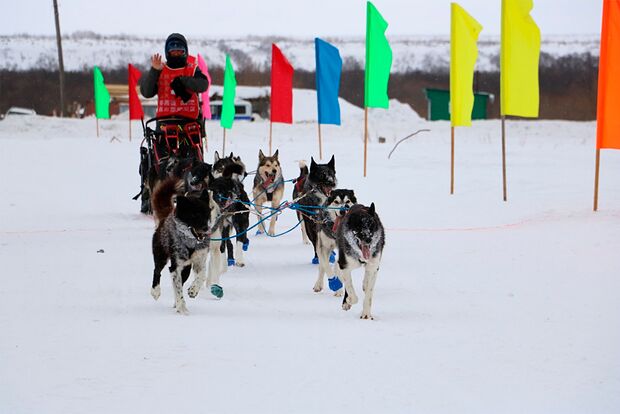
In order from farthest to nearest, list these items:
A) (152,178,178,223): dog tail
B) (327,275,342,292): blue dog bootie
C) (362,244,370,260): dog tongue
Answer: (152,178,178,223): dog tail < (327,275,342,292): blue dog bootie < (362,244,370,260): dog tongue

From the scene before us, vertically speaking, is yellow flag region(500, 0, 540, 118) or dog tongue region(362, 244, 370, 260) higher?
yellow flag region(500, 0, 540, 118)

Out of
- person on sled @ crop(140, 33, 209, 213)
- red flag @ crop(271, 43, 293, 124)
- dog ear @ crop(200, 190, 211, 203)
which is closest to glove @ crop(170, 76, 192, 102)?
person on sled @ crop(140, 33, 209, 213)

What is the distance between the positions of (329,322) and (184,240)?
95 centimetres

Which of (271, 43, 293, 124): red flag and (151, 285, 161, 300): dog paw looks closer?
(151, 285, 161, 300): dog paw

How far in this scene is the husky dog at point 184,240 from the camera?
494 cm

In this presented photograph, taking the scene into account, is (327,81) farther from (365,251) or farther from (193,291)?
(365,251)

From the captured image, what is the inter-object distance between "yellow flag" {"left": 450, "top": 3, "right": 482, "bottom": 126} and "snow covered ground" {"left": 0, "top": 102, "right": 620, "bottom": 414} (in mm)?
1445

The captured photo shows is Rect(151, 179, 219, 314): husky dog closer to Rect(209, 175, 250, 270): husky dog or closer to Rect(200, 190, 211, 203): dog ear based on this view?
Rect(200, 190, 211, 203): dog ear

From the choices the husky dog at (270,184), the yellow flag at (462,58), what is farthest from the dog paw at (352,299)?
the yellow flag at (462,58)

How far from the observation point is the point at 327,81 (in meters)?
13.5

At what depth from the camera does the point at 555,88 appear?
40.1m

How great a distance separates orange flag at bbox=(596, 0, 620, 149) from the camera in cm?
884

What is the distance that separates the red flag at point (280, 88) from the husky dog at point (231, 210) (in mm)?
8003

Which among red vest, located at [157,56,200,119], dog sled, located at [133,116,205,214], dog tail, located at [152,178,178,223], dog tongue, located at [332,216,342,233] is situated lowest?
dog tongue, located at [332,216,342,233]
